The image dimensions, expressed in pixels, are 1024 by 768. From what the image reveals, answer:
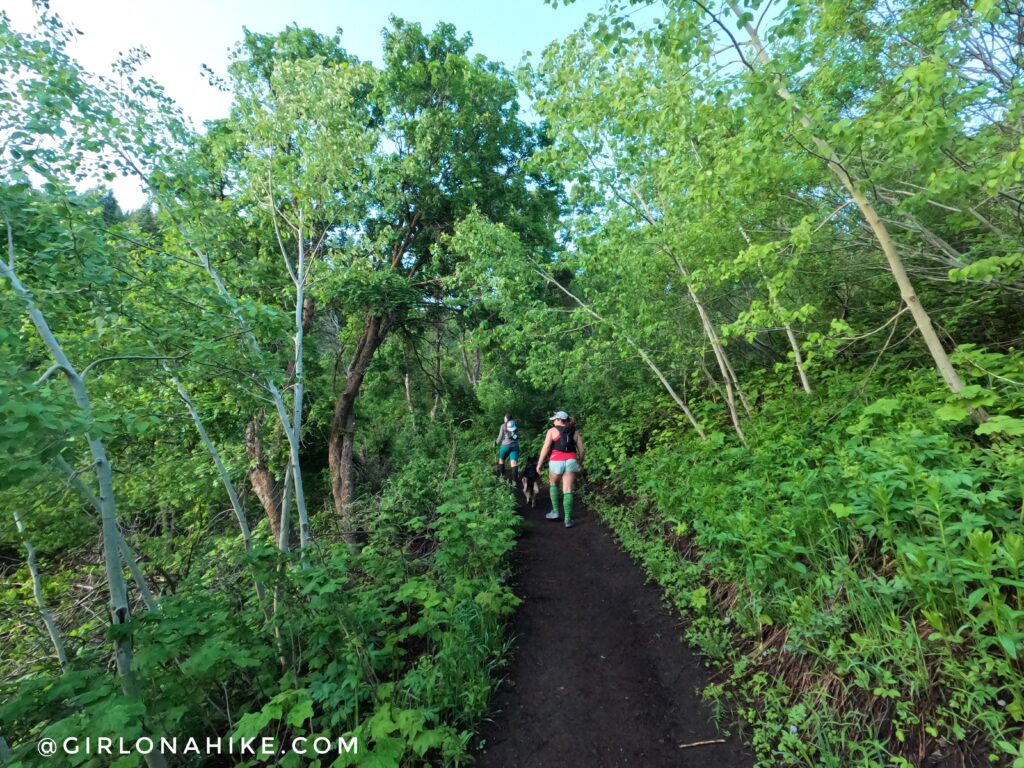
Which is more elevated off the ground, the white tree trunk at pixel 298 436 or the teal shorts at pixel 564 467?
the white tree trunk at pixel 298 436

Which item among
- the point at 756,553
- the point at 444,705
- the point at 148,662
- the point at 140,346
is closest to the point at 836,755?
the point at 756,553

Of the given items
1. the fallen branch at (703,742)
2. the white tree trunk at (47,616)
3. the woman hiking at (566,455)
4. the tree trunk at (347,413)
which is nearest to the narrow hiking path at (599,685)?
the fallen branch at (703,742)

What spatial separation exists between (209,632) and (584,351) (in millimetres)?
6189

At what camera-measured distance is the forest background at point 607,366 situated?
2.45 m

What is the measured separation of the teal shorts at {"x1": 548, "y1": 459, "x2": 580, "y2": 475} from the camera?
665 cm

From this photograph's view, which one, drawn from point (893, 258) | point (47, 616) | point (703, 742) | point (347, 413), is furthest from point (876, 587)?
point (347, 413)

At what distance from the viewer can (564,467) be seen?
21.9 ft

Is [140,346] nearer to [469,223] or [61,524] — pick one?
[61,524]

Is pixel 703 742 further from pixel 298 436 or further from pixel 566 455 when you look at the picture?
pixel 298 436

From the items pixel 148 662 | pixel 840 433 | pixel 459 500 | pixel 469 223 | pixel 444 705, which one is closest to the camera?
pixel 148 662

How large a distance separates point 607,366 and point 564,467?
98.1 inches

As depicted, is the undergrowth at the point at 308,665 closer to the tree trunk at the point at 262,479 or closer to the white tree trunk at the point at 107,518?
the white tree trunk at the point at 107,518

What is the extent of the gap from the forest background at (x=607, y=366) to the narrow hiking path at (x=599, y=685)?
0.89 feet

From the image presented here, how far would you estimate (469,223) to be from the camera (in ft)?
26.0
